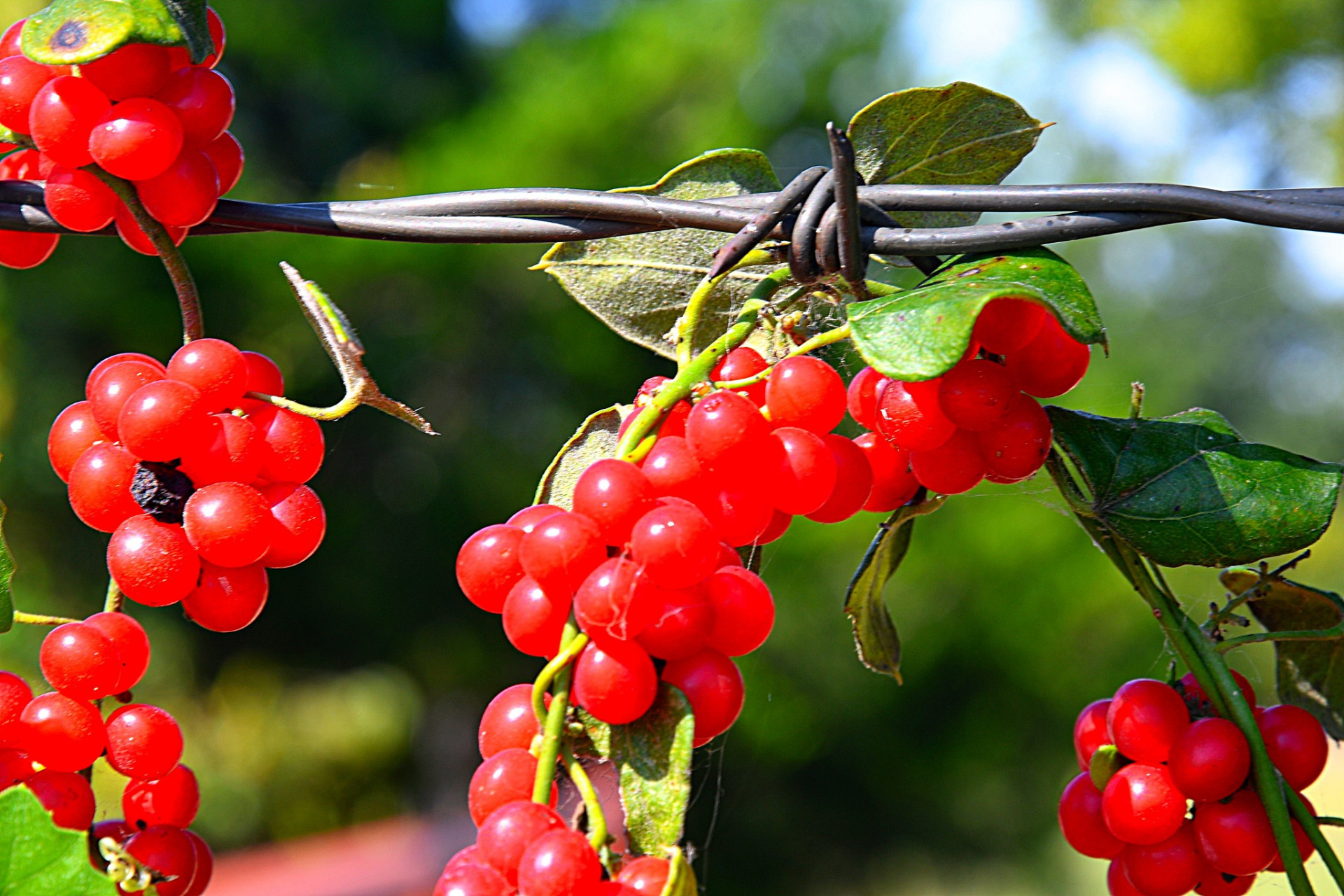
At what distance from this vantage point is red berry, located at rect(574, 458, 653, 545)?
0.27 metres

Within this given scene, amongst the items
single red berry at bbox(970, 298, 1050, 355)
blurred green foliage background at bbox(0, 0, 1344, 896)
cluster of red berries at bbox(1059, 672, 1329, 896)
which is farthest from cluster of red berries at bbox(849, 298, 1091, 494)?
blurred green foliage background at bbox(0, 0, 1344, 896)

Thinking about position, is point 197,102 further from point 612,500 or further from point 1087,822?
point 1087,822

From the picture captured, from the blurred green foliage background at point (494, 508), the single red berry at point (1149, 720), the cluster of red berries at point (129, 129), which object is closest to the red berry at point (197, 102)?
the cluster of red berries at point (129, 129)

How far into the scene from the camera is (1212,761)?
353mm

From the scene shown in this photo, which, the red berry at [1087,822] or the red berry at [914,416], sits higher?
the red berry at [914,416]

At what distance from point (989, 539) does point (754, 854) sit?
1.05 metres

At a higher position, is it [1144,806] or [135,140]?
[135,140]

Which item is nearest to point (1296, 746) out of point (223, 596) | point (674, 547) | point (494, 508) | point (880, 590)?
point (880, 590)

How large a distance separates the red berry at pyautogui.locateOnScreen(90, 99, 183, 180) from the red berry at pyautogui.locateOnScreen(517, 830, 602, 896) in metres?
0.25

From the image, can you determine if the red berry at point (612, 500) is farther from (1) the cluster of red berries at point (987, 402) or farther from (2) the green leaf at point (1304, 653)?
(2) the green leaf at point (1304, 653)

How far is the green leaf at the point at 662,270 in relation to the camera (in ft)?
1.29

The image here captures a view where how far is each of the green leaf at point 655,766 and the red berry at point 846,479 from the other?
0.08 meters

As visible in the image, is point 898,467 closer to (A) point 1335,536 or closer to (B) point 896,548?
(B) point 896,548

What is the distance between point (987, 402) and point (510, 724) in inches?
6.4
